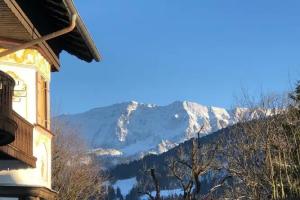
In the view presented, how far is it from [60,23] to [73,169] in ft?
136

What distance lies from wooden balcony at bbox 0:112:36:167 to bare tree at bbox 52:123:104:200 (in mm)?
36632

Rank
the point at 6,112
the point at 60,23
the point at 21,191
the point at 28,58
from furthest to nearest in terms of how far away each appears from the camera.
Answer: the point at 60,23 < the point at 28,58 < the point at 21,191 < the point at 6,112

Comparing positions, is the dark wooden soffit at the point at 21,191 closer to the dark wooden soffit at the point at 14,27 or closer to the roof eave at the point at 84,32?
the dark wooden soffit at the point at 14,27

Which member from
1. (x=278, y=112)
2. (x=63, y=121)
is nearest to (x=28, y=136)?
(x=278, y=112)

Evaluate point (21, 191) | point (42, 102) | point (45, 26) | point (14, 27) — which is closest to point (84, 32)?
point (45, 26)

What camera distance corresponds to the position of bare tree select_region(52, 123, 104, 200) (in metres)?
56.1

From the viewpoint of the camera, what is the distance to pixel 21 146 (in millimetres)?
16875

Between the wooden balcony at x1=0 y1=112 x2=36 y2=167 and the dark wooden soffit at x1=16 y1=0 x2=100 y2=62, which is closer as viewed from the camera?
the wooden balcony at x1=0 y1=112 x2=36 y2=167

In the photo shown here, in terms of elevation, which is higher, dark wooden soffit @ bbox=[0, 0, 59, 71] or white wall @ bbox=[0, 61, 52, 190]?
dark wooden soffit @ bbox=[0, 0, 59, 71]

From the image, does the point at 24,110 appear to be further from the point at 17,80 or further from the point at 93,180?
the point at 93,180

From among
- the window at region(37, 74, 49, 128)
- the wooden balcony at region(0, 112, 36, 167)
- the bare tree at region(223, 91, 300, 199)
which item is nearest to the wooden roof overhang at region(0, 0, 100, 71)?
the window at region(37, 74, 49, 128)

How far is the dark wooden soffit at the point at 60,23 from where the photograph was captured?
16.8 meters

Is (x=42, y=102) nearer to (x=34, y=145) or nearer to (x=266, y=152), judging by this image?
(x=34, y=145)

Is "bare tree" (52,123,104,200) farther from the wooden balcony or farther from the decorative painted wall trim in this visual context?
the wooden balcony
